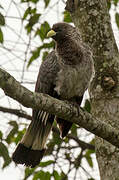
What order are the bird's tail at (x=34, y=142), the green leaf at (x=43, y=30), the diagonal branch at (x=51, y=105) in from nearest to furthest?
the diagonal branch at (x=51, y=105) → the bird's tail at (x=34, y=142) → the green leaf at (x=43, y=30)

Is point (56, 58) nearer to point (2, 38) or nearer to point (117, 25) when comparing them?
point (2, 38)

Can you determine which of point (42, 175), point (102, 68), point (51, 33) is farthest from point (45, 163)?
point (51, 33)

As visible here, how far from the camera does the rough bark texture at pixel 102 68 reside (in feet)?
10.2

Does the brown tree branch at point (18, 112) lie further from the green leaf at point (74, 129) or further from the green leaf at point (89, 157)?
the green leaf at point (89, 157)

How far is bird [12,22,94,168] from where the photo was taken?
3.44 meters

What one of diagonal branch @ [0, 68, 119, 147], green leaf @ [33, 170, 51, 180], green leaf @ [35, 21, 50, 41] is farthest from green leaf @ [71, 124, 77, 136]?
diagonal branch @ [0, 68, 119, 147]

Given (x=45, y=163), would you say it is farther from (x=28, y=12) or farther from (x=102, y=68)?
(x=28, y=12)

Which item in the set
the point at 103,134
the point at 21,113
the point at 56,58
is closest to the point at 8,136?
the point at 21,113

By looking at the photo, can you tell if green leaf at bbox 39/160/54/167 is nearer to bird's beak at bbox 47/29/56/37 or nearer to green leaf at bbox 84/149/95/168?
green leaf at bbox 84/149/95/168

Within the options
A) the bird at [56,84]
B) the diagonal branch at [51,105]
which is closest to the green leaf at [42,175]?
the bird at [56,84]

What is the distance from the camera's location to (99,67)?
3.45 meters

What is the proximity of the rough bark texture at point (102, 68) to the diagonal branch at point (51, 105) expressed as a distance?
32cm

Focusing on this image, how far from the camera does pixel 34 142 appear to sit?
3.56 meters

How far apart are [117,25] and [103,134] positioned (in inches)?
69.4
